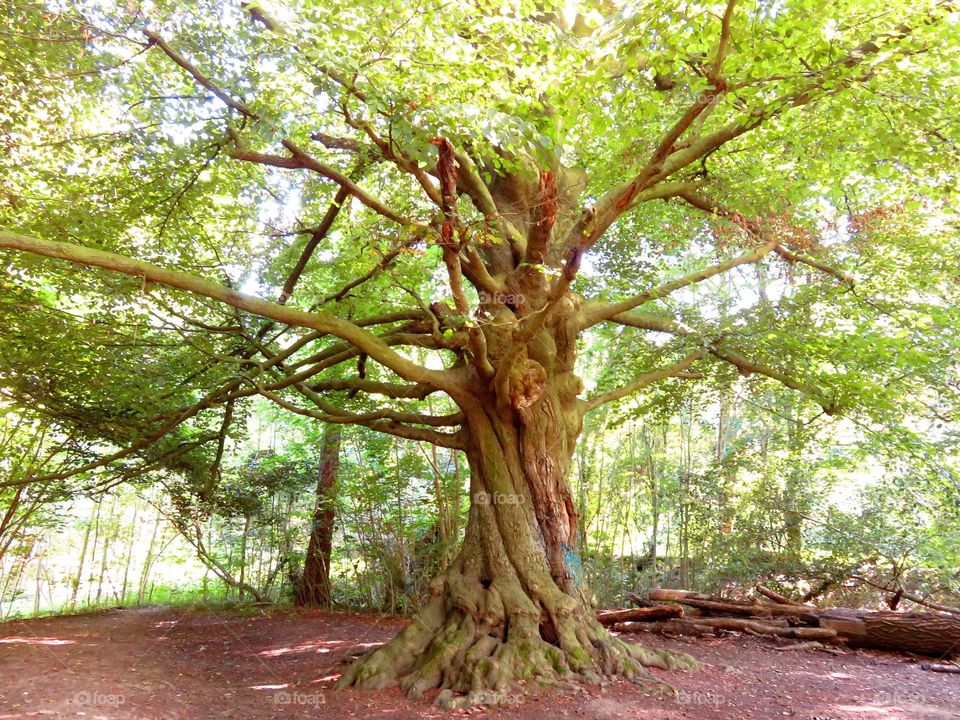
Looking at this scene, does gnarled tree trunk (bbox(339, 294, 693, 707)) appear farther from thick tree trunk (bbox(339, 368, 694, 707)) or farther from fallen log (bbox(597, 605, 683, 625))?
fallen log (bbox(597, 605, 683, 625))

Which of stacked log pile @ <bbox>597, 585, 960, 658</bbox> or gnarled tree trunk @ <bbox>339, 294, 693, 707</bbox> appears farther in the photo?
stacked log pile @ <bbox>597, 585, 960, 658</bbox>

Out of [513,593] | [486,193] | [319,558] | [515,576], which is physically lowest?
[319,558]

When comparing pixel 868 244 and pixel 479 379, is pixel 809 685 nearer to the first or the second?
pixel 479 379

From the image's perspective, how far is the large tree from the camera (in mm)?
4469

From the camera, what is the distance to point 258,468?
34.3ft

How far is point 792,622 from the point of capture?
7176 millimetres

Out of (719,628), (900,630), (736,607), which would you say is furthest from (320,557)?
(900,630)

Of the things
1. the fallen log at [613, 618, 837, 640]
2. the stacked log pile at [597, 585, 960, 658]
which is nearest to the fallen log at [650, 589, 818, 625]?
the stacked log pile at [597, 585, 960, 658]

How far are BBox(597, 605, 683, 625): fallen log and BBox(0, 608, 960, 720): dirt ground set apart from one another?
0.47m

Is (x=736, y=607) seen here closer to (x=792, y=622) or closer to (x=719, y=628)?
(x=719, y=628)

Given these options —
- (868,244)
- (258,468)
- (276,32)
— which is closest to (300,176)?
(276,32)

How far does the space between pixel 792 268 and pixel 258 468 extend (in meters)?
8.99

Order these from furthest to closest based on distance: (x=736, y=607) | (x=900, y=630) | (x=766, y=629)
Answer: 1. (x=736, y=607)
2. (x=766, y=629)
3. (x=900, y=630)

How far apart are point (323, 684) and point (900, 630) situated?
19.6 feet
